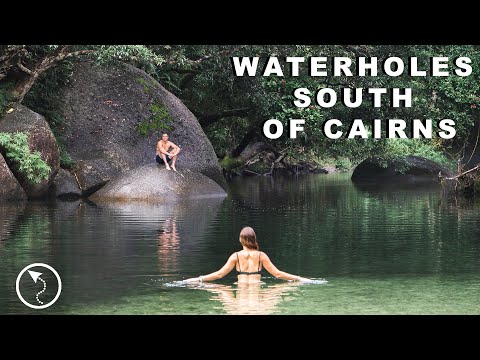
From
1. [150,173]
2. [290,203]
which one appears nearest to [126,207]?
[150,173]

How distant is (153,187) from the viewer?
2745 cm

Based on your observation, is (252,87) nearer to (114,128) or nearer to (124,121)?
(124,121)

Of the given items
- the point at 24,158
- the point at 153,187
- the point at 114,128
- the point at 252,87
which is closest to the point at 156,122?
the point at 114,128

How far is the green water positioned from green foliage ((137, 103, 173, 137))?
4988 millimetres

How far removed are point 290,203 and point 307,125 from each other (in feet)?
37.6

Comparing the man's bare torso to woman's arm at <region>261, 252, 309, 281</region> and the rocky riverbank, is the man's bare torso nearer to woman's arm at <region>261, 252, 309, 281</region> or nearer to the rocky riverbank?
the rocky riverbank

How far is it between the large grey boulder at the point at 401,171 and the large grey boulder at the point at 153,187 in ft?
49.5

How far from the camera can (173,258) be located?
1602 cm

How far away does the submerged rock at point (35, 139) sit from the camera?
1102 inches

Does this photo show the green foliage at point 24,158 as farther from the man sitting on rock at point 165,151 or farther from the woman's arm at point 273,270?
the woman's arm at point 273,270

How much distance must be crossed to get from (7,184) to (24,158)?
35.2 inches

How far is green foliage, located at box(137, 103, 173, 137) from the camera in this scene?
32344 millimetres

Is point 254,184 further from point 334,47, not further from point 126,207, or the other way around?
point 126,207

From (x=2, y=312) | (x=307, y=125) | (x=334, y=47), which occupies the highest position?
(x=334, y=47)
